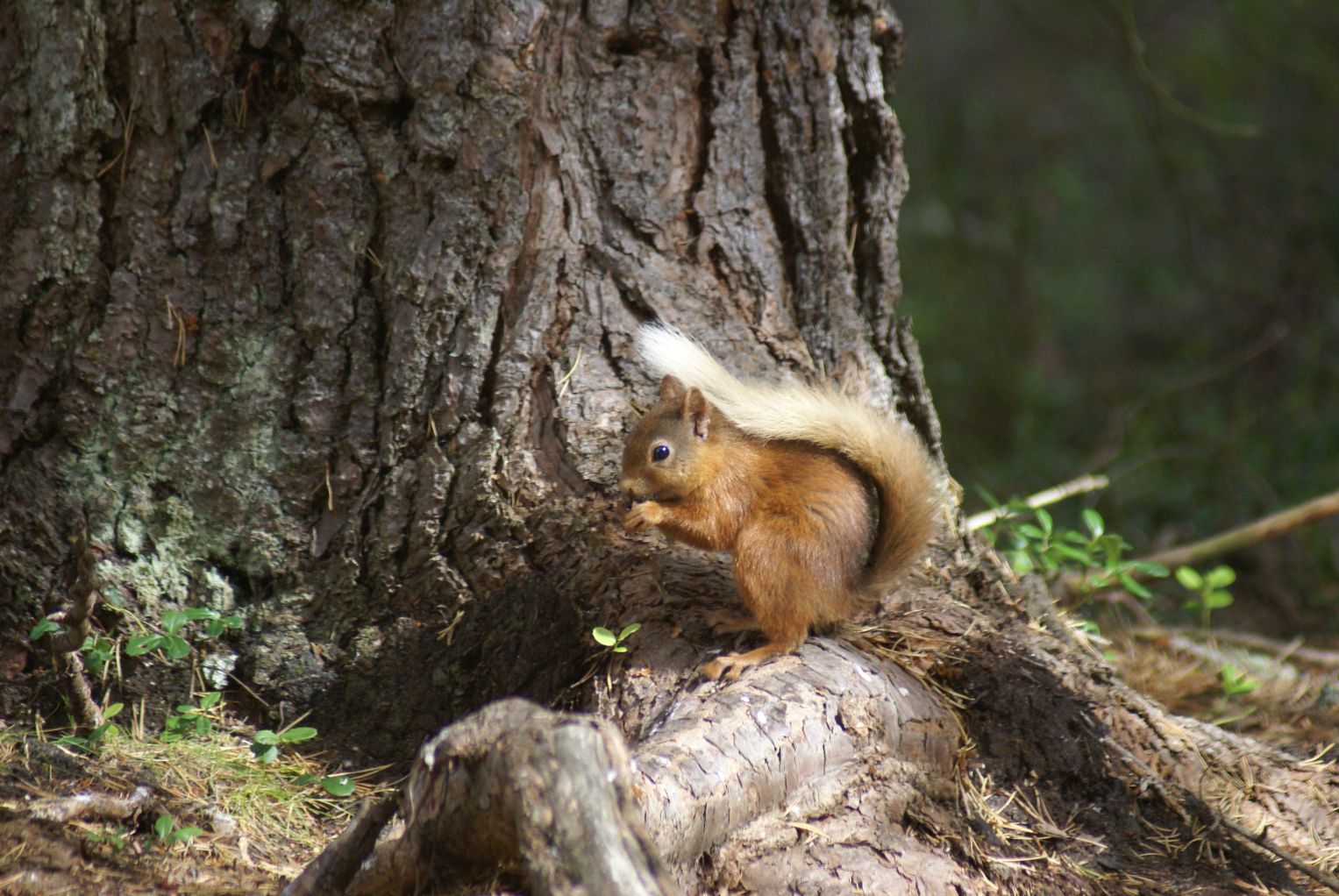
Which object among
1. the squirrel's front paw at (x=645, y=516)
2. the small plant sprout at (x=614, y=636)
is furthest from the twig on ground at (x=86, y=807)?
the squirrel's front paw at (x=645, y=516)

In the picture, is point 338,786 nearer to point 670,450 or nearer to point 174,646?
point 174,646

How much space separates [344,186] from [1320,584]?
3.92 metres

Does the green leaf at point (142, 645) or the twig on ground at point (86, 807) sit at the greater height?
the green leaf at point (142, 645)

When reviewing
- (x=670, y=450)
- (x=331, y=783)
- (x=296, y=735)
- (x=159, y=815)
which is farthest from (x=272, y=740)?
(x=670, y=450)

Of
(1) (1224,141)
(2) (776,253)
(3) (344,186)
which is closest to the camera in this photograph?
(3) (344,186)

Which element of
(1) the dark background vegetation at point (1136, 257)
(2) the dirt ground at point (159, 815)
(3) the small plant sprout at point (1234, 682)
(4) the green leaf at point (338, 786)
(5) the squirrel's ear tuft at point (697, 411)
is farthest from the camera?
(1) the dark background vegetation at point (1136, 257)

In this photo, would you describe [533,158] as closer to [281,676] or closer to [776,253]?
[776,253]

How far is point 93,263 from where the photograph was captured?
2322 mm

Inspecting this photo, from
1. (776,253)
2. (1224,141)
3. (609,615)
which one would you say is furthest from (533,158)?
(1224,141)

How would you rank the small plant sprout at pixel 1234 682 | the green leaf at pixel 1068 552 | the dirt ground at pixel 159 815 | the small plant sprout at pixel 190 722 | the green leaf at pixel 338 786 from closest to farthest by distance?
1. the dirt ground at pixel 159 815
2. the green leaf at pixel 338 786
3. the small plant sprout at pixel 190 722
4. the small plant sprout at pixel 1234 682
5. the green leaf at pixel 1068 552

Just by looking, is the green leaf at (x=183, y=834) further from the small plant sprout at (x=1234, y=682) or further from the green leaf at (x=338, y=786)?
the small plant sprout at (x=1234, y=682)

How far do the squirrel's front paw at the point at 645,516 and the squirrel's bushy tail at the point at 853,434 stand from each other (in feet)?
0.86

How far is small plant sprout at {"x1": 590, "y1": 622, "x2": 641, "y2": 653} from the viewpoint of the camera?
7.34 ft

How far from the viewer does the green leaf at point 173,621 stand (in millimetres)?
2270
